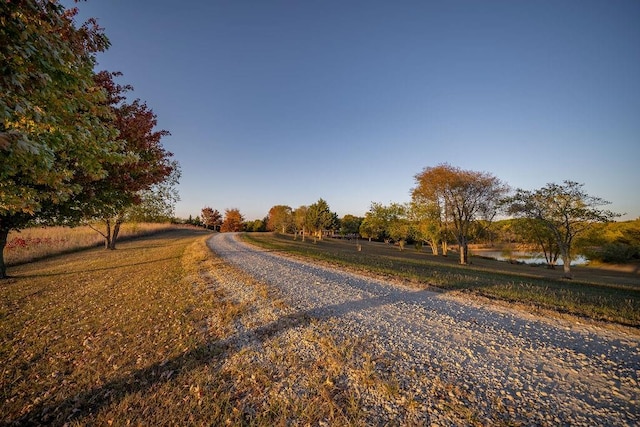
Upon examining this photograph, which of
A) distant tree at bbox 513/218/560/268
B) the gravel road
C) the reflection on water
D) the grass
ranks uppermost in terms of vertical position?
distant tree at bbox 513/218/560/268

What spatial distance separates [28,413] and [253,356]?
3421mm

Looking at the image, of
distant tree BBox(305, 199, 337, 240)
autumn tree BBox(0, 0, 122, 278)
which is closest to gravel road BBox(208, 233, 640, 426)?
autumn tree BBox(0, 0, 122, 278)

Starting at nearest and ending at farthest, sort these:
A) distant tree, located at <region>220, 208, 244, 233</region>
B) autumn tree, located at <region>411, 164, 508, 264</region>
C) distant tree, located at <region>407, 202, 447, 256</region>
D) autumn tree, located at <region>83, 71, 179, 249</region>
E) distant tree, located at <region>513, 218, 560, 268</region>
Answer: autumn tree, located at <region>83, 71, 179, 249</region>, autumn tree, located at <region>411, 164, 508, 264</region>, distant tree, located at <region>513, 218, 560, 268</region>, distant tree, located at <region>407, 202, 447, 256</region>, distant tree, located at <region>220, 208, 244, 233</region>

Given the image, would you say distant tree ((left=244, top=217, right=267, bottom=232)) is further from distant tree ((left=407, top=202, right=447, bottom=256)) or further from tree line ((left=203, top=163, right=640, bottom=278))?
distant tree ((left=407, top=202, right=447, bottom=256))

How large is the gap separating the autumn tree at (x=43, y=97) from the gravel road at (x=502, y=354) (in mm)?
6661

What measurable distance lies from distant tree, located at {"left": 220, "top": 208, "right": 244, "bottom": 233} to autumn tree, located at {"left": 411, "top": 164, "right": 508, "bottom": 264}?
248 feet

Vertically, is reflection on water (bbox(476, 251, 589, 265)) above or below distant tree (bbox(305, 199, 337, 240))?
below

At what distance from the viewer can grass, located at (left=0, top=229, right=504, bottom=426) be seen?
11.6 ft

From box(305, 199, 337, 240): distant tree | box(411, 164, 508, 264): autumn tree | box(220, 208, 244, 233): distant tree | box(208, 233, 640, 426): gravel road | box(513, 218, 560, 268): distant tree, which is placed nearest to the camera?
box(208, 233, 640, 426): gravel road

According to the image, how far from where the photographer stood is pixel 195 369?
181 inches

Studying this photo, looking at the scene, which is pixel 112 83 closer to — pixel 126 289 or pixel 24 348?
pixel 126 289

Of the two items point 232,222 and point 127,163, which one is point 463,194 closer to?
point 127,163

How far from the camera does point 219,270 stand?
45.1 feet

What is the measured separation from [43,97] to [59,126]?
0.63 m
